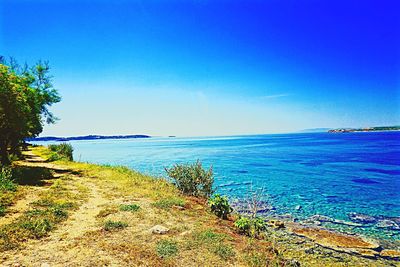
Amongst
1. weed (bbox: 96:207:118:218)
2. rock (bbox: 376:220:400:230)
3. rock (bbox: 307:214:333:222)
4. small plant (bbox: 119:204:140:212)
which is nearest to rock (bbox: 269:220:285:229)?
rock (bbox: 307:214:333:222)

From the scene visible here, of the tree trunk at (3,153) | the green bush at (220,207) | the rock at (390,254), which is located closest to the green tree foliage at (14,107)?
the tree trunk at (3,153)

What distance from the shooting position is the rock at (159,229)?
30.9ft

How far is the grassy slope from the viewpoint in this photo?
24.4 ft

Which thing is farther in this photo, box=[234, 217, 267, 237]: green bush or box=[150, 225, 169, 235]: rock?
box=[234, 217, 267, 237]: green bush


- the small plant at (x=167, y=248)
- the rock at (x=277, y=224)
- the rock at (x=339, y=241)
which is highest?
the small plant at (x=167, y=248)

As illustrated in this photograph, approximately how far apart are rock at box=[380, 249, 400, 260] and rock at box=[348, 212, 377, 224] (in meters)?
4.52

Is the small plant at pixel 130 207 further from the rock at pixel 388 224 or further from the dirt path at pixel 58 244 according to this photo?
the rock at pixel 388 224

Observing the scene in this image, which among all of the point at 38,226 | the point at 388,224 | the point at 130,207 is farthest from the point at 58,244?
the point at 388,224

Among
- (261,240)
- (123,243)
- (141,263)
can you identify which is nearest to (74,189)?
(123,243)

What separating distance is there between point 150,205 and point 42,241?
17.4 ft

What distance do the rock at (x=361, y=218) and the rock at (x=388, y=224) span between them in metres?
0.45

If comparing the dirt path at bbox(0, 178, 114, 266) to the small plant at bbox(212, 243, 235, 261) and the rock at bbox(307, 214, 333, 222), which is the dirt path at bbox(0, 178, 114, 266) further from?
the rock at bbox(307, 214, 333, 222)

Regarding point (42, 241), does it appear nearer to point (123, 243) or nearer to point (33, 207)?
point (123, 243)

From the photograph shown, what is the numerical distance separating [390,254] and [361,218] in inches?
228
